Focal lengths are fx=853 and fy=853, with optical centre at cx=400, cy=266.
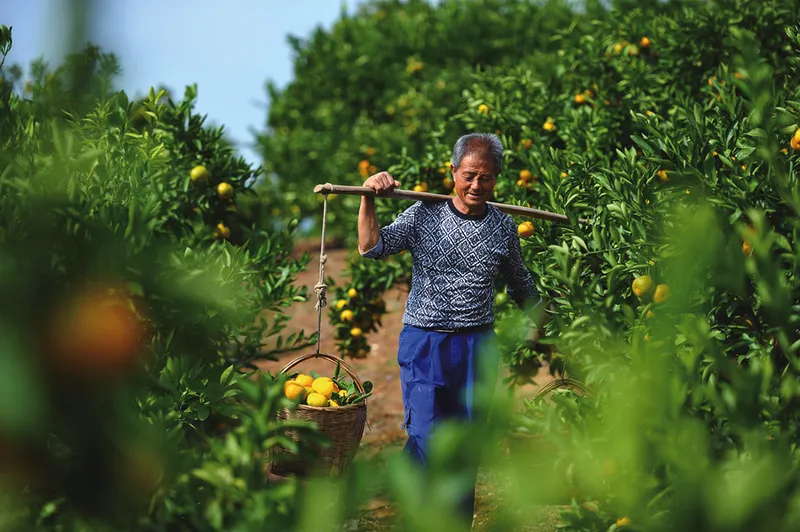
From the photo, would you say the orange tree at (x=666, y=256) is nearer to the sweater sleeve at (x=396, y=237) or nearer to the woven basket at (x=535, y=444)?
the woven basket at (x=535, y=444)

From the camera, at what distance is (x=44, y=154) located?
285 centimetres

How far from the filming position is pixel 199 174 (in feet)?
16.8

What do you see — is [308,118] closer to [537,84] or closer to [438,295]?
[537,84]

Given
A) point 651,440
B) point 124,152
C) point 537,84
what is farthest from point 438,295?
point 537,84

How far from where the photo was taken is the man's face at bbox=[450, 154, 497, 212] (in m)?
3.85

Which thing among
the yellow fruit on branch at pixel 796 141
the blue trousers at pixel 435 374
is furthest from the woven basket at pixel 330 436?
the yellow fruit on branch at pixel 796 141

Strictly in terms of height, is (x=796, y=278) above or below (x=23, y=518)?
above

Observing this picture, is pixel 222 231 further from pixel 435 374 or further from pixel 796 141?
pixel 796 141

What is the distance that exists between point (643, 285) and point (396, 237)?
1214 mm

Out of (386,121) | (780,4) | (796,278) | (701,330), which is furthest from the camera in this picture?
(386,121)

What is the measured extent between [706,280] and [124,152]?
275 cm

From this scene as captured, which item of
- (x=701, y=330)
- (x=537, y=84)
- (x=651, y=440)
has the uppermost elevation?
(x=537, y=84)

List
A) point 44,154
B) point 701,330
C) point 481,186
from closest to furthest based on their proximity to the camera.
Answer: point 701,330 < point 44,154 < point 481,186

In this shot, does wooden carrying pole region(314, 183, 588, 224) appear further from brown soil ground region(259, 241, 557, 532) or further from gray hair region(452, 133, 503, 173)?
brown soil ground region(259, 241, 557, 532)
